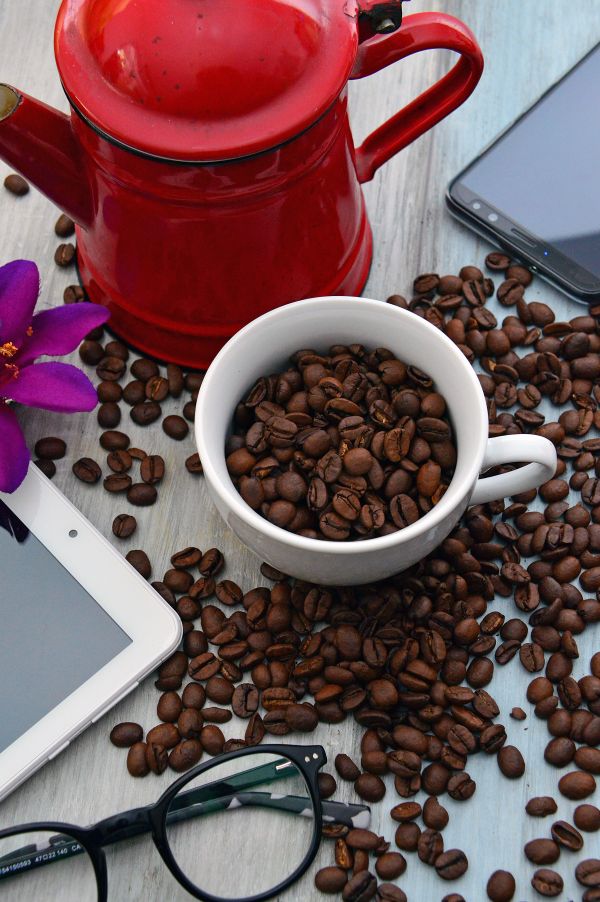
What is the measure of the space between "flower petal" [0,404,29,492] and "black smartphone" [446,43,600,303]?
1.60 feet

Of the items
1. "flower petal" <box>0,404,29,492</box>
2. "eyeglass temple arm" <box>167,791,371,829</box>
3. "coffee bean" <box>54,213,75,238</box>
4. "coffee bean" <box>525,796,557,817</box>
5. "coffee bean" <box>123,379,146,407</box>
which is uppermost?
"coffee bean" <box>54,213,75,238</box>

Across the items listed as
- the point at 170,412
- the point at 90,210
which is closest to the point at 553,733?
the point at 170,412

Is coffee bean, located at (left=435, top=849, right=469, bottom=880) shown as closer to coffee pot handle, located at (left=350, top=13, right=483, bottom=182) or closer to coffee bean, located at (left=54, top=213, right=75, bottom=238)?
coffee pot handle, located at (left=350, top=13, right=483, bottom=182)

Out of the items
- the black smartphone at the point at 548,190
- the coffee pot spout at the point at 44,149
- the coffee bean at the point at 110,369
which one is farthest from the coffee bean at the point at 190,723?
the black smartphone at the point at 548,190

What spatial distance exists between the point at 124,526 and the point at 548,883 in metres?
0.46

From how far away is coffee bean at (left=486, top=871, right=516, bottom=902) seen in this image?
78 cm

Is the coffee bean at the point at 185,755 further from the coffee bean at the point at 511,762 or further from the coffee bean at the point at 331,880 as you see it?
the coffee bean at the point at 511,762

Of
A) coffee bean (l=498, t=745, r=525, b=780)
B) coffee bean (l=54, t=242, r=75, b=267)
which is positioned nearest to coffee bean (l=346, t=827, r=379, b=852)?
coffee bean (l=498, t=745, r=525, b=780)

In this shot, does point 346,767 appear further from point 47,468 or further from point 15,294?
point 15,294

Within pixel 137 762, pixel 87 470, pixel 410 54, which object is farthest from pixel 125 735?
pixel 410 54

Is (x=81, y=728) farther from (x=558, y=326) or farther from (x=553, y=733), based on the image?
→ (x=558, y=326)

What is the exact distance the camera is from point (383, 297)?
0.99 metres

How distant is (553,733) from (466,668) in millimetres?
88

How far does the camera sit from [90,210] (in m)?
0.84
